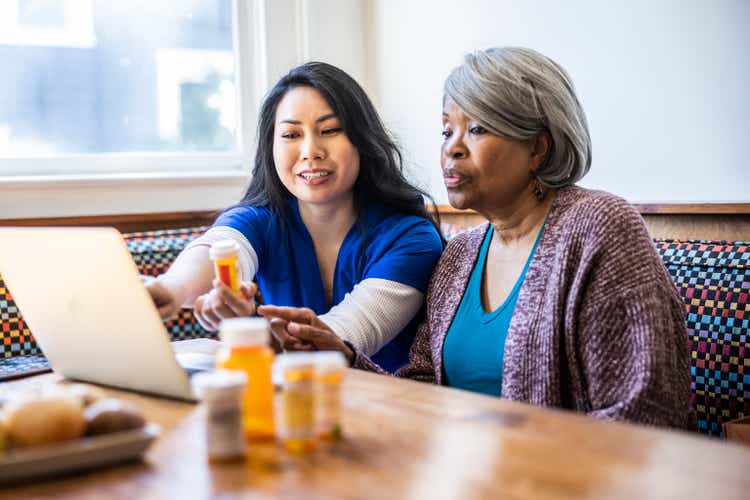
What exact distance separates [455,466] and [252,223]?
1.13m

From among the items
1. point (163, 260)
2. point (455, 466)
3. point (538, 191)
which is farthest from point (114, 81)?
point (455, 466)

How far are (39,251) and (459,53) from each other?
1852 mm

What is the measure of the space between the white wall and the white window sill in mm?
916

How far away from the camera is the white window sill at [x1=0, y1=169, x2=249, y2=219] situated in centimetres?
253

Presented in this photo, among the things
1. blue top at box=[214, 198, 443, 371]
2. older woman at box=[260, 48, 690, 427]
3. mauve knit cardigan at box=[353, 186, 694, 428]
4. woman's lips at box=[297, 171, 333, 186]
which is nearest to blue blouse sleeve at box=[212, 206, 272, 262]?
blue top at box=[214, 198, 443, 371]

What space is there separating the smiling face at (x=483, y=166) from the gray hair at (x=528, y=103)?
0.02 meters

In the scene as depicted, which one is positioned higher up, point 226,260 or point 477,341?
point 226,260

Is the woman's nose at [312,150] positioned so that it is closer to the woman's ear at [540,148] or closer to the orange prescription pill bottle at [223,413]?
the woman's ear at [540,148]

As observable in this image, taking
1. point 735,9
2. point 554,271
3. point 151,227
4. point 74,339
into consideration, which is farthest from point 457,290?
point 151,227

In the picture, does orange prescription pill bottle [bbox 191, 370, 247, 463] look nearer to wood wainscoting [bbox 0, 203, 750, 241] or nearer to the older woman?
the older woman

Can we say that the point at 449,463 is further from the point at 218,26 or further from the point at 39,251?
the point at 218,26

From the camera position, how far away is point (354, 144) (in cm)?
179

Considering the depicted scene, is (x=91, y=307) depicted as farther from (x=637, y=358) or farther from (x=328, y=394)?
(x=637, y=358)

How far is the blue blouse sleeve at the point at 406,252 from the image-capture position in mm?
1647
